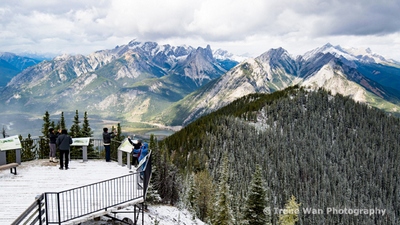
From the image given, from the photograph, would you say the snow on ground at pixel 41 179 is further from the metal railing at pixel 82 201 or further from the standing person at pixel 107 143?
the metal railing at pixel 82 201

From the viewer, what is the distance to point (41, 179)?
18.9 metres

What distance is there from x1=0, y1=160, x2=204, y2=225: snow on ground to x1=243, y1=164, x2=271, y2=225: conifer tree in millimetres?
17574

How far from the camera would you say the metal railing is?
Answer: 1299 centimetres

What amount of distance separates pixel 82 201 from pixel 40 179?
5466 millimetres

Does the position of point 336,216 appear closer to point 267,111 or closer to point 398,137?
point 267,111

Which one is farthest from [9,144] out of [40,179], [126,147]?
[126,147]

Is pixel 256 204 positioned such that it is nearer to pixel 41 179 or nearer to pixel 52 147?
pixel 52 147

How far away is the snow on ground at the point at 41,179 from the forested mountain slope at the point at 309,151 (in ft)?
288

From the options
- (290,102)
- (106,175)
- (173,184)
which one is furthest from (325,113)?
(106,175)

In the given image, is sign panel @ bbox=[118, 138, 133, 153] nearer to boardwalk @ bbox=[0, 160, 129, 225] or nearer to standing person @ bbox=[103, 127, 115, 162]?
boardwalk @ bbox=[0, 160, 129, 225]

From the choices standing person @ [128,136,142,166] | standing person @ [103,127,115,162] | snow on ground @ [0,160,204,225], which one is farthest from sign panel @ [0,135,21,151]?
standing person @ [128,136,142,166]

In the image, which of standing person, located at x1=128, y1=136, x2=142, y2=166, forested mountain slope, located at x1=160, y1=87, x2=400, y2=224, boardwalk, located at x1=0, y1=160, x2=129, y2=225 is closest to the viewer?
boardwalk, located at x1=0, y1=160, x2=129, y2=225

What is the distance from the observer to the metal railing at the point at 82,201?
42.6 feet

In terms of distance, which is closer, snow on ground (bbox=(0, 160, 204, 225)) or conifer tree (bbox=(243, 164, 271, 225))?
snow on ground (bbox=(0, 160, 204, 225))
